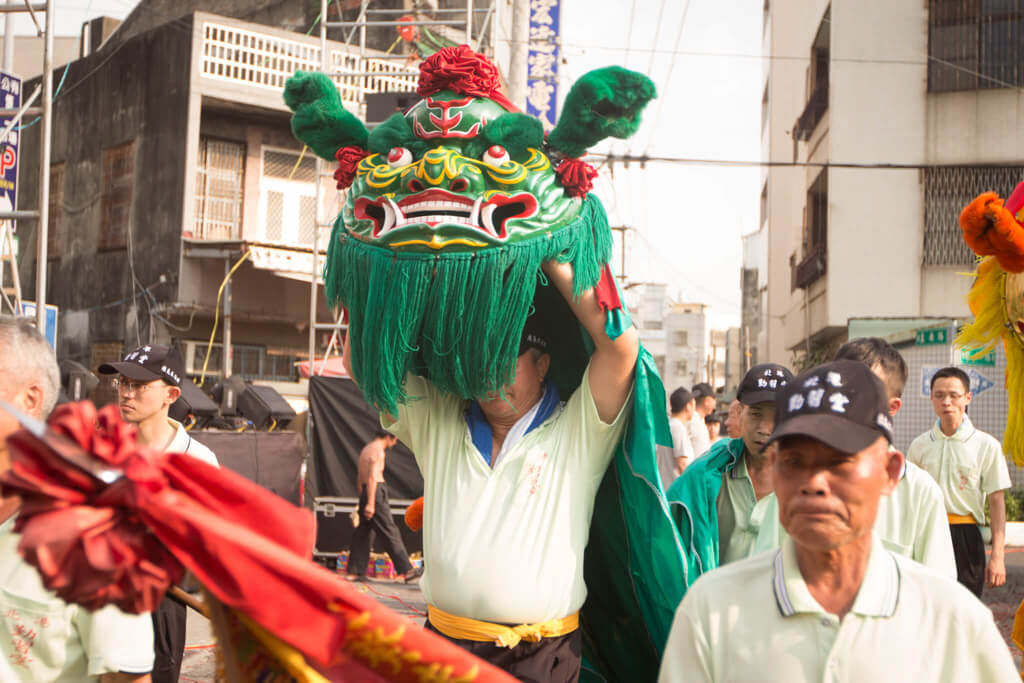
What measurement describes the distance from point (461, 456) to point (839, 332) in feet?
45.0

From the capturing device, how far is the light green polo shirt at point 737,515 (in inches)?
124

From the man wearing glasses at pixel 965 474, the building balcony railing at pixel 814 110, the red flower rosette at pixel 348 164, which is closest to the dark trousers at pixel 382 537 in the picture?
the man wearing glasses at pixel 965 474

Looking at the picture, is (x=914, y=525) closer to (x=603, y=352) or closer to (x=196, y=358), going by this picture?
(x=603, y=352)

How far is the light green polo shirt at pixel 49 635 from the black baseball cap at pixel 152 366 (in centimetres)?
186

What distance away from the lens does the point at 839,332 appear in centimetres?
1561

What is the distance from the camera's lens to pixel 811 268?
1662 centimetres

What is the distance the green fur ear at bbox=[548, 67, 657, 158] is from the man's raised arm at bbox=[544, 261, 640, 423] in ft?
1.40

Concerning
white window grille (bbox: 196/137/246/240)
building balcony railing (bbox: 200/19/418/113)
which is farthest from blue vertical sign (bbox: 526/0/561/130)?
white window grille (bbox: 196/137/246/240)

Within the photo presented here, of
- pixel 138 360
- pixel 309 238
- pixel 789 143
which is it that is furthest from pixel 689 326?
pixel 138 360

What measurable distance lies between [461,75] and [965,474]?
4155mm

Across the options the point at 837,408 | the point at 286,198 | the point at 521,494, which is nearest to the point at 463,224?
the point at 521,494

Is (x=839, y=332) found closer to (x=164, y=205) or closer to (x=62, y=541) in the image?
(x=164, y=205)

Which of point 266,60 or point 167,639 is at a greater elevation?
point 266,60

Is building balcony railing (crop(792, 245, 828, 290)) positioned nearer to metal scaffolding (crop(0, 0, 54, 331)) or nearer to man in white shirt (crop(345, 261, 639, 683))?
metal scaffolding (crop(0, 0, 54, 331))
